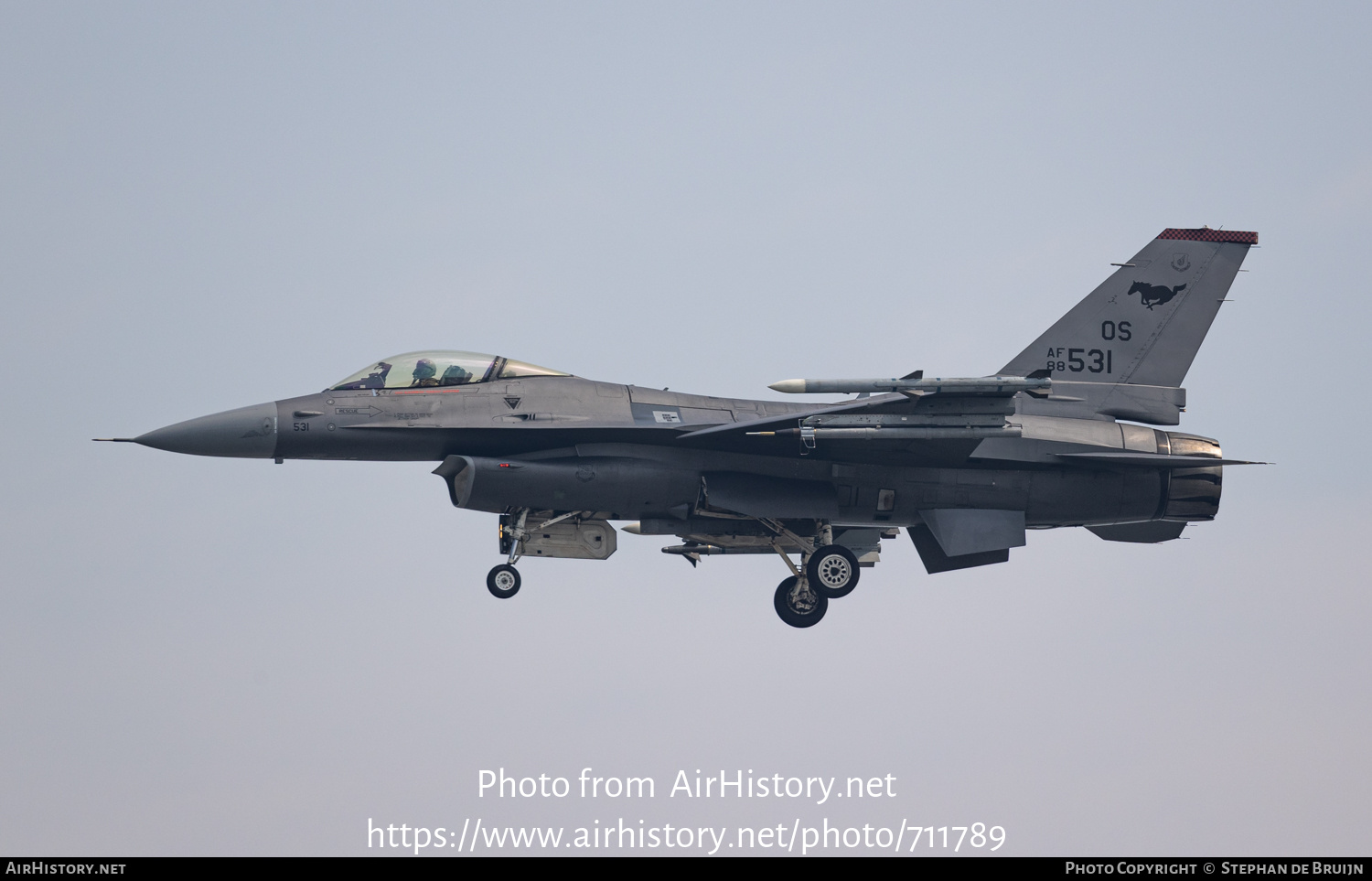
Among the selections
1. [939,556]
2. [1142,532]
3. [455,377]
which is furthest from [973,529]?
[455,377]

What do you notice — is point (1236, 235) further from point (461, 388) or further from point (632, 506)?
point (461, 388)

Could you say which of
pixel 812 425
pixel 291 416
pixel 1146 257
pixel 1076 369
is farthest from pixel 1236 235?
pixel 291 416

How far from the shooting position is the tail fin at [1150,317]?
25266 millimetres

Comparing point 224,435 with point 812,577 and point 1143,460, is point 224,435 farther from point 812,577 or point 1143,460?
point 1143,460

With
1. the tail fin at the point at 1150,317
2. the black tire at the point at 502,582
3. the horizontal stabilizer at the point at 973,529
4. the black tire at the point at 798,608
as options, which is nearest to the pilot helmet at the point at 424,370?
the black tire at the point at 502,582

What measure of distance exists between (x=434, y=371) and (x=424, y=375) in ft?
0.49

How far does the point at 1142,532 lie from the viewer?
84.7ft

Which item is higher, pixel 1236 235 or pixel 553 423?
pixel 1236 235

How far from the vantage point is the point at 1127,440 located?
24.3 m

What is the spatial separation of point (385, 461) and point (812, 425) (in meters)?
5.87

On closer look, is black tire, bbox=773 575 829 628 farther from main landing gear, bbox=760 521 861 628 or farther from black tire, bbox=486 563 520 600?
black tire, bbox=486 563 520 600

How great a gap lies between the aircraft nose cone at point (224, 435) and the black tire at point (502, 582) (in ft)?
11.1

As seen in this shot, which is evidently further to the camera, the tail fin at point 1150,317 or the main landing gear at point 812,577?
the tail fin at point 1150,317

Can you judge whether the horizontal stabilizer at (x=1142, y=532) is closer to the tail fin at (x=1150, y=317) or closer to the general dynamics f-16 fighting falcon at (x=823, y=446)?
the general dynamics f-16 fighting falcon at (x=823, y=446)
